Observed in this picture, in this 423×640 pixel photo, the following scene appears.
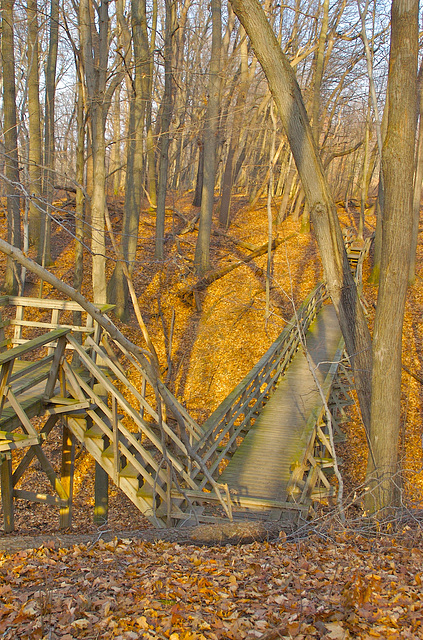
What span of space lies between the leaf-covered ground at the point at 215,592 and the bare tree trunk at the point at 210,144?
51.9 feet

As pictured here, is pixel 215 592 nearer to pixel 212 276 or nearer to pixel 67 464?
pixel 67 464

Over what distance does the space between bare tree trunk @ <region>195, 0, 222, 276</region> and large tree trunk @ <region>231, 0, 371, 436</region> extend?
38.9 ft

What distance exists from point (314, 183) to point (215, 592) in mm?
4633

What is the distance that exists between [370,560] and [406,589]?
2.31ft

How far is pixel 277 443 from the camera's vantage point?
29.3 ft

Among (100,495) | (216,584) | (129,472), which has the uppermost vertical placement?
(216,584)

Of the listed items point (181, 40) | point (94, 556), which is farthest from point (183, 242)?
point (94, 556)

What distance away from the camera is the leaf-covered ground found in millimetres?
3193

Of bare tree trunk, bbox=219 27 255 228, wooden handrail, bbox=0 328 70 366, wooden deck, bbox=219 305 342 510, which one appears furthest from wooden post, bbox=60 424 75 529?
bare tree trunk, bbox=219 27 255 228

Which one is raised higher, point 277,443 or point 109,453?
point 109,453

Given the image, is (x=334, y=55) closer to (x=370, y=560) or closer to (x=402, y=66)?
(x=402, y=66)

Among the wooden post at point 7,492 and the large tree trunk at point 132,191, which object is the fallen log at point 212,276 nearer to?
the large tree trunk at point 132,191

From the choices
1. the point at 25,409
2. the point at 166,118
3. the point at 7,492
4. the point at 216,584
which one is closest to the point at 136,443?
the point at 25,409

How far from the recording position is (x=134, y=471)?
6.93 metres
